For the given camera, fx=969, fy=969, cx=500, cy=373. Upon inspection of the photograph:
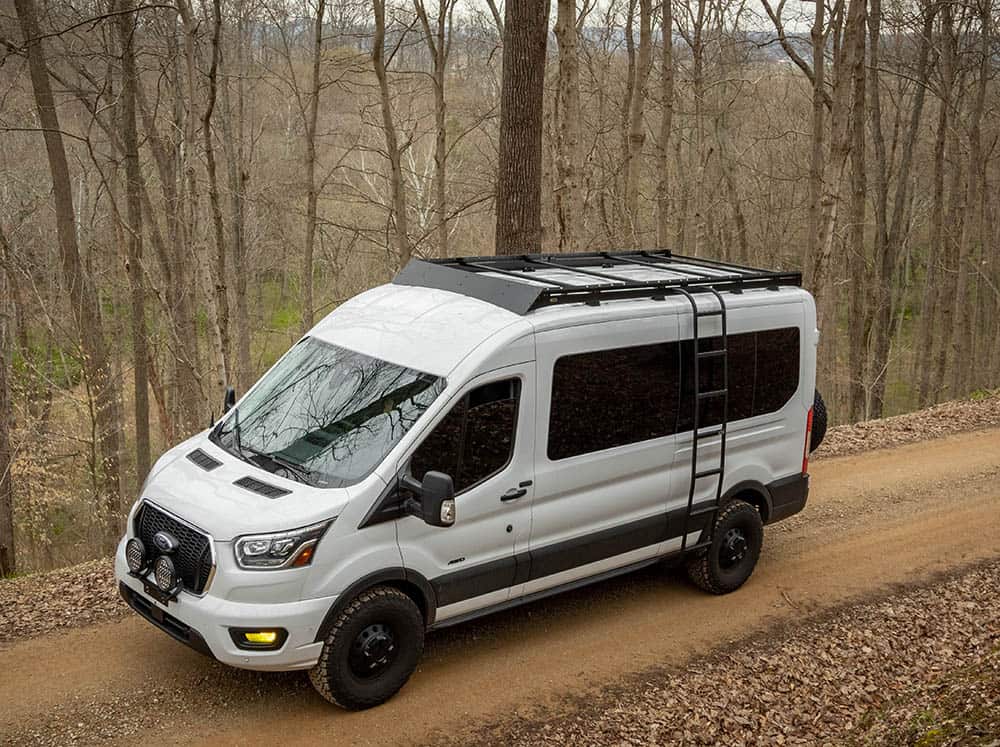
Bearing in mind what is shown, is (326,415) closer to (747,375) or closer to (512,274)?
(512,274)

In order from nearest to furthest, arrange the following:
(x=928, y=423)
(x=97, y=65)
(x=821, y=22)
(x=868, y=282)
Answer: (x=928, y=423) → (x=97, y=65) → (x=821, y=22) → (x=868, y=282)

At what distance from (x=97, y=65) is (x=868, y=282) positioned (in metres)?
25.5

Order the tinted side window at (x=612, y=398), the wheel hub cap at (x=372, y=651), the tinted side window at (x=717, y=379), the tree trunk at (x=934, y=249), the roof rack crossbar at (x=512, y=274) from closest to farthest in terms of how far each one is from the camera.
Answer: the wheel hub cap at (x=372, y=651) → the tinted side window at (x=612, y=398) → the roof rack crossbar at (x=512, y=274) → the tinted side window at (x=717, y=379) → the tree trunk at (x=934, y=249)

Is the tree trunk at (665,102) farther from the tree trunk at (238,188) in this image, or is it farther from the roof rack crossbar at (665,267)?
the roof rack crossbar at (665,267)

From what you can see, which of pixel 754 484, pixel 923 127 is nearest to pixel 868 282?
pixel 923 127

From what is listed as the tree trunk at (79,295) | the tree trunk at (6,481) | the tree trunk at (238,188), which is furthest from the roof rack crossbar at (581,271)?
the tree trunk at (238,188)

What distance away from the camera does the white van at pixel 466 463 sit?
5.77 m

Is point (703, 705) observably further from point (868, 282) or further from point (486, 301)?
point (868, 282)

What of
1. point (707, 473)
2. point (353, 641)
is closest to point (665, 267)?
point (707, 473)

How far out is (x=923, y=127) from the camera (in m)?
35.4

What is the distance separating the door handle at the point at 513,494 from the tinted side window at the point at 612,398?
12.9 inches

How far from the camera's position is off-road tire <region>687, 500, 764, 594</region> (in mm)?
7941

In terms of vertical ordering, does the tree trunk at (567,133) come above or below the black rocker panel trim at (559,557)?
above

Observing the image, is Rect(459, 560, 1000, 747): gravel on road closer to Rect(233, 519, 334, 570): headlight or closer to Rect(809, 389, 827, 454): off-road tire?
Rect(233, 519, 334, 570): headlight
